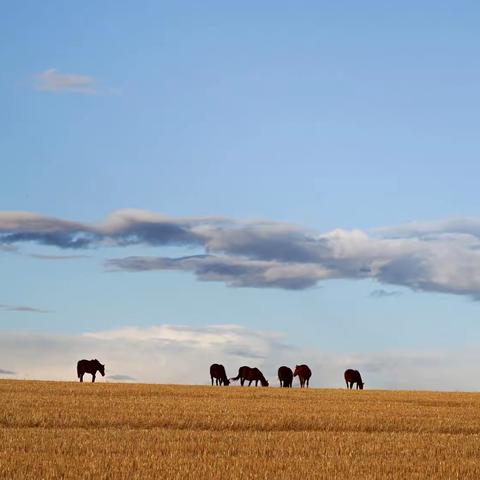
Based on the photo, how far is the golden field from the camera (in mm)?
20406

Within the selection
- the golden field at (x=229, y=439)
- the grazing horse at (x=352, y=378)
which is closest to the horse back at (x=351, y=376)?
the grazing horse at (x=352, y=378)

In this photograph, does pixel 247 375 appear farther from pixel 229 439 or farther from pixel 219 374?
pixel 229 439

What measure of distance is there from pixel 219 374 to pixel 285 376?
15.1 ft

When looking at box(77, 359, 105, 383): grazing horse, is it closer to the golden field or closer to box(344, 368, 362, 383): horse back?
box(344, 368, 362, 383): horse back

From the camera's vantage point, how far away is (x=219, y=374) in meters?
63.8

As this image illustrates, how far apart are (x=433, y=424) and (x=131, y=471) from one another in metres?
15.4

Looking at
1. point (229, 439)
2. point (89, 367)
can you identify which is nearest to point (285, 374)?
point (89, 367)

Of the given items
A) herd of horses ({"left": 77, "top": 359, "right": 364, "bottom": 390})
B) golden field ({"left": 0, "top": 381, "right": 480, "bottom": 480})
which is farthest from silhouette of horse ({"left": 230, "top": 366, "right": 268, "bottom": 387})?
golden field ({"left": 0, "top": 381, "right": 480, "bottom": 480})

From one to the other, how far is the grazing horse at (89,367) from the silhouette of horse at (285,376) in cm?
1186

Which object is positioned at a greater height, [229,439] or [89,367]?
[89,367]

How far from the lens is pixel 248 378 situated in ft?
210

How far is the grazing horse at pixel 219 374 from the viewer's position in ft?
209

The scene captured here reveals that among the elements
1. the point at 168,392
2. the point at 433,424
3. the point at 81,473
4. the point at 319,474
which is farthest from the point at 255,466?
the point at 168,392

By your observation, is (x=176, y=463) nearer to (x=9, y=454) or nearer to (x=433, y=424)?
(x=9, y=454)
